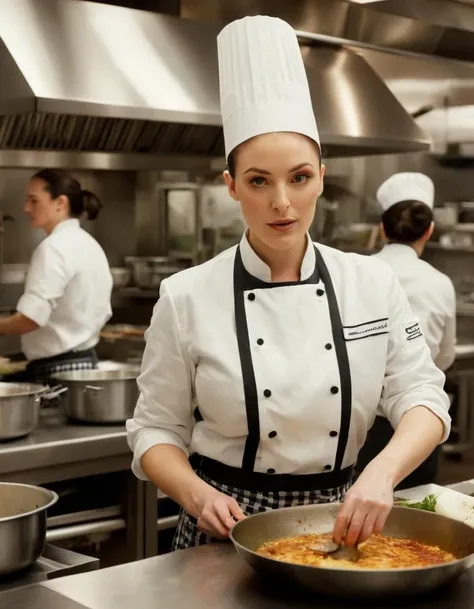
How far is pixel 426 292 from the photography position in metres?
4.00

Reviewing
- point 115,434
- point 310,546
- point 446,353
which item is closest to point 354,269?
point 310,546

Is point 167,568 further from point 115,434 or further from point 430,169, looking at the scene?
point 430,169

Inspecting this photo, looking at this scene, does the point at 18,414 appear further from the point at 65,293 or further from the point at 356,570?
the point at 356,570

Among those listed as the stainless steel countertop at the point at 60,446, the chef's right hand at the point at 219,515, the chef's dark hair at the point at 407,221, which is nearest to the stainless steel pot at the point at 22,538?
the chef's right hand at the point at 219,515

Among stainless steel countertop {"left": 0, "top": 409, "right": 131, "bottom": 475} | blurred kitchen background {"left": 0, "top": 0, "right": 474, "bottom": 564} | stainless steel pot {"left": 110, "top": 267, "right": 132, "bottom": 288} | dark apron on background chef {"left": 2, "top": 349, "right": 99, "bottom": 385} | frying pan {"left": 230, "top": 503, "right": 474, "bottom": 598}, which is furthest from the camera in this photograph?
stainless steel pot {"left": 110, "top": 267, "right": 132, "bottom": 288}

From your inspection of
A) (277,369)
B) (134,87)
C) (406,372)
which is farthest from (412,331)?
(134,87)

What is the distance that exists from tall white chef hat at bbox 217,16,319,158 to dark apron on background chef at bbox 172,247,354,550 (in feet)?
0.98

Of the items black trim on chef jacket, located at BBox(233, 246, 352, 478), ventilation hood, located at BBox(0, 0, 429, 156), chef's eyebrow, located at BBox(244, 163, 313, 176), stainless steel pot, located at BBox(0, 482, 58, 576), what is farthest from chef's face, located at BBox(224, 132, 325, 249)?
ventilation hood, located at BBox(0, 0, 429, 156)

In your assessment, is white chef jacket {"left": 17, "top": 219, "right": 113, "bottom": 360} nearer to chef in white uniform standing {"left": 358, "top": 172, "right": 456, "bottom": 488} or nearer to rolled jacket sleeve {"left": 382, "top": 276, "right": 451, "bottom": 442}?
chef in white uniform standing {"left": 358, "top": 172, "right": 456, "bottom": 488}

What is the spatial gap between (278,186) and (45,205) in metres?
2.58

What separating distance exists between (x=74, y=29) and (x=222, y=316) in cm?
186

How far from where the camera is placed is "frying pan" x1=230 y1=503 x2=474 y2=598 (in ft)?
4.59

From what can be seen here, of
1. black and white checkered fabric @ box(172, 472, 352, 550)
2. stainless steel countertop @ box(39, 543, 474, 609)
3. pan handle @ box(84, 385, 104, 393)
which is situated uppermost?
pan handle @ box(84, 385, 104, 393)

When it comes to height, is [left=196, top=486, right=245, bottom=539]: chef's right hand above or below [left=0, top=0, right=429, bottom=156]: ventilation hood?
below
